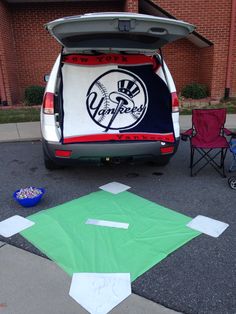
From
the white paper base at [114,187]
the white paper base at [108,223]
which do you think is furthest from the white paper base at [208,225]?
the white paper base at [114,187]

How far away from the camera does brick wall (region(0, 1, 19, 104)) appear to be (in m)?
9.19

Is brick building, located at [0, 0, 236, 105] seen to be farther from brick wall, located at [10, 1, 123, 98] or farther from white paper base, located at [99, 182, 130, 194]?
white paper base, located at [99, 182, 130, 194]

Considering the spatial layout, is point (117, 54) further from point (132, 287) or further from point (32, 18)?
point (32, 18)

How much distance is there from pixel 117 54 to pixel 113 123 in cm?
92

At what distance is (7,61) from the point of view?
9.46 metres

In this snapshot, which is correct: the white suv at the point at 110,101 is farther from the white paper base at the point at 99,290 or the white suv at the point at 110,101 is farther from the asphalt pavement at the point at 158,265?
the white paper base at the point at 99,290

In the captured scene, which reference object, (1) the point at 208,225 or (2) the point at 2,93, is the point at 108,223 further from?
(2) the point at 2,93

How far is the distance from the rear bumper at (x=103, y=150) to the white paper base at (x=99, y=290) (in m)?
1.63

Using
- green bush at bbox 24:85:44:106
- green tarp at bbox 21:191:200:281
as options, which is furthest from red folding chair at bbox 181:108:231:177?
green bush at bbox 24:85:44:106

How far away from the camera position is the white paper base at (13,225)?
2896 millimetres

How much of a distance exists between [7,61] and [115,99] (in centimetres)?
677

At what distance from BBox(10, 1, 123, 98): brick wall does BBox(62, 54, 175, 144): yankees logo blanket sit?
7.23 metres

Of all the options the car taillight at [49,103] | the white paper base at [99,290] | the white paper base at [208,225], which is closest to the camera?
the white paper base at [99,290]

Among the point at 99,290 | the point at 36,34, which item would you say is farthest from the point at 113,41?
the point at 36,34
